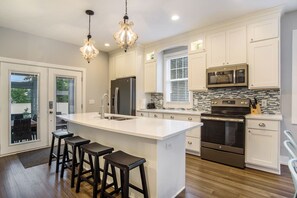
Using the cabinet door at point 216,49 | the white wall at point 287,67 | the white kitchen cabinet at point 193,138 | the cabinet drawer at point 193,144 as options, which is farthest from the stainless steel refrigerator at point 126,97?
the white wall at point 287,67

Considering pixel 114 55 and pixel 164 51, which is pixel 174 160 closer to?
pixel 164 51

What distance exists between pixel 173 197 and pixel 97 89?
4.20 metres

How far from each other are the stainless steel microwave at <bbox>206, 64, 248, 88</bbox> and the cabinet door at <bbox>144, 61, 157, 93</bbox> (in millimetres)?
1563

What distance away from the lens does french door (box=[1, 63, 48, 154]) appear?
12.3 ft

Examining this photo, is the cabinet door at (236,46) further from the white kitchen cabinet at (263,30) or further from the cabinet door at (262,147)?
the cabinet door at (262,147)

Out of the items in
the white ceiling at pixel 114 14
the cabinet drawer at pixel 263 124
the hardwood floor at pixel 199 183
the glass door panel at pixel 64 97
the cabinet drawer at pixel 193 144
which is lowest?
the hardwood floor at pixel 199 183

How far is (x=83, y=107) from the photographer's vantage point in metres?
5.10

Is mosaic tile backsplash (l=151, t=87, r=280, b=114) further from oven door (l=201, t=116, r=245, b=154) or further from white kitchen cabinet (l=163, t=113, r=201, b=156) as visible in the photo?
oven door (l=201, t=116, r=245, b=154)

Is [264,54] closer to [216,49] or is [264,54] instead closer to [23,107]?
[216,49]

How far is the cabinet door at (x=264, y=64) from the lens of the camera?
2.91 m

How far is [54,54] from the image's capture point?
14.7 feet

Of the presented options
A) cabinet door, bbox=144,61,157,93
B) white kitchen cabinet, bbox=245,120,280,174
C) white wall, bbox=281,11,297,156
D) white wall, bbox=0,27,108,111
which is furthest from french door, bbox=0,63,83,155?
white wall, bbox=281,11,297,156

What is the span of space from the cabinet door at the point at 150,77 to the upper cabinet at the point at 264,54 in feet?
7.68

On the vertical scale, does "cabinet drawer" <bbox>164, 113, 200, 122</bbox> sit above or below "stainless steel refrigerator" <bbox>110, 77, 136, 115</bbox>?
below
